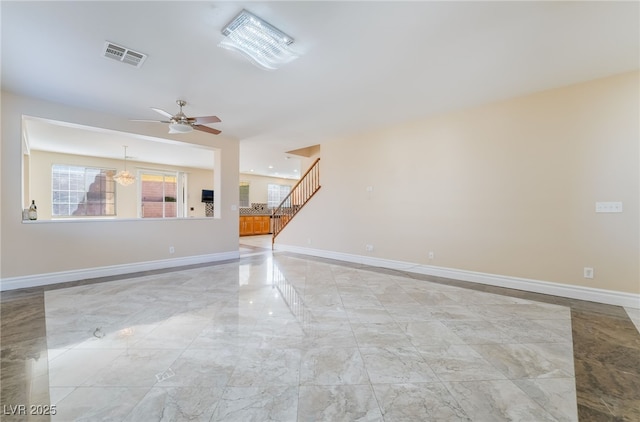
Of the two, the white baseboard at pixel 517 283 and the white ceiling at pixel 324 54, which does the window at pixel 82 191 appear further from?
the white baseboard at pixel 517 283

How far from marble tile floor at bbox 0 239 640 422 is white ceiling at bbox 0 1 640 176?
106 inches

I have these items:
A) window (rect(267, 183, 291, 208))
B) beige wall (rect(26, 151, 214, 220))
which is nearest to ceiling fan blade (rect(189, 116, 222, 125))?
beige wall (rect(26, 151, 214, 220))

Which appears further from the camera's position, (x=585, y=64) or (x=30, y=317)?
(x=585, y=64)

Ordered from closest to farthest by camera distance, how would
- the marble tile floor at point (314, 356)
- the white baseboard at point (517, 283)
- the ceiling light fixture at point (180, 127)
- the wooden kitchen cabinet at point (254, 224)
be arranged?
the marble tile floor at point (314, 356)
the white baseboard at point (517, 283)
the ceiling light fixture at point (180, 127)
the wooden kitchen cabinet at point (254, 224)

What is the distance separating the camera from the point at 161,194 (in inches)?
357

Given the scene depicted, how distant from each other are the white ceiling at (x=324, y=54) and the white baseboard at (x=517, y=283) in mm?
2610

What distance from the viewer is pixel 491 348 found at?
2.13 metres

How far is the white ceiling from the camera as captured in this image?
2.09 metres

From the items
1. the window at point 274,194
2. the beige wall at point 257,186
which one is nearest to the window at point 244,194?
the beige wall at point 257,186

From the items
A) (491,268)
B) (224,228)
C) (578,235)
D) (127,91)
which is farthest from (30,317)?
(578,235)

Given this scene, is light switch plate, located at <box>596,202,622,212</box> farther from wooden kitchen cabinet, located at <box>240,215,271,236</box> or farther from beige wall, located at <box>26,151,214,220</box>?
beige wall, located at <box>26,151,214,220</box>

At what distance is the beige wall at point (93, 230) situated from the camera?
3543 millimetres

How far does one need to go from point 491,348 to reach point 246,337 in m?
2.06

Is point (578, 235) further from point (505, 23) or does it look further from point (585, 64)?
point (505, 23)
